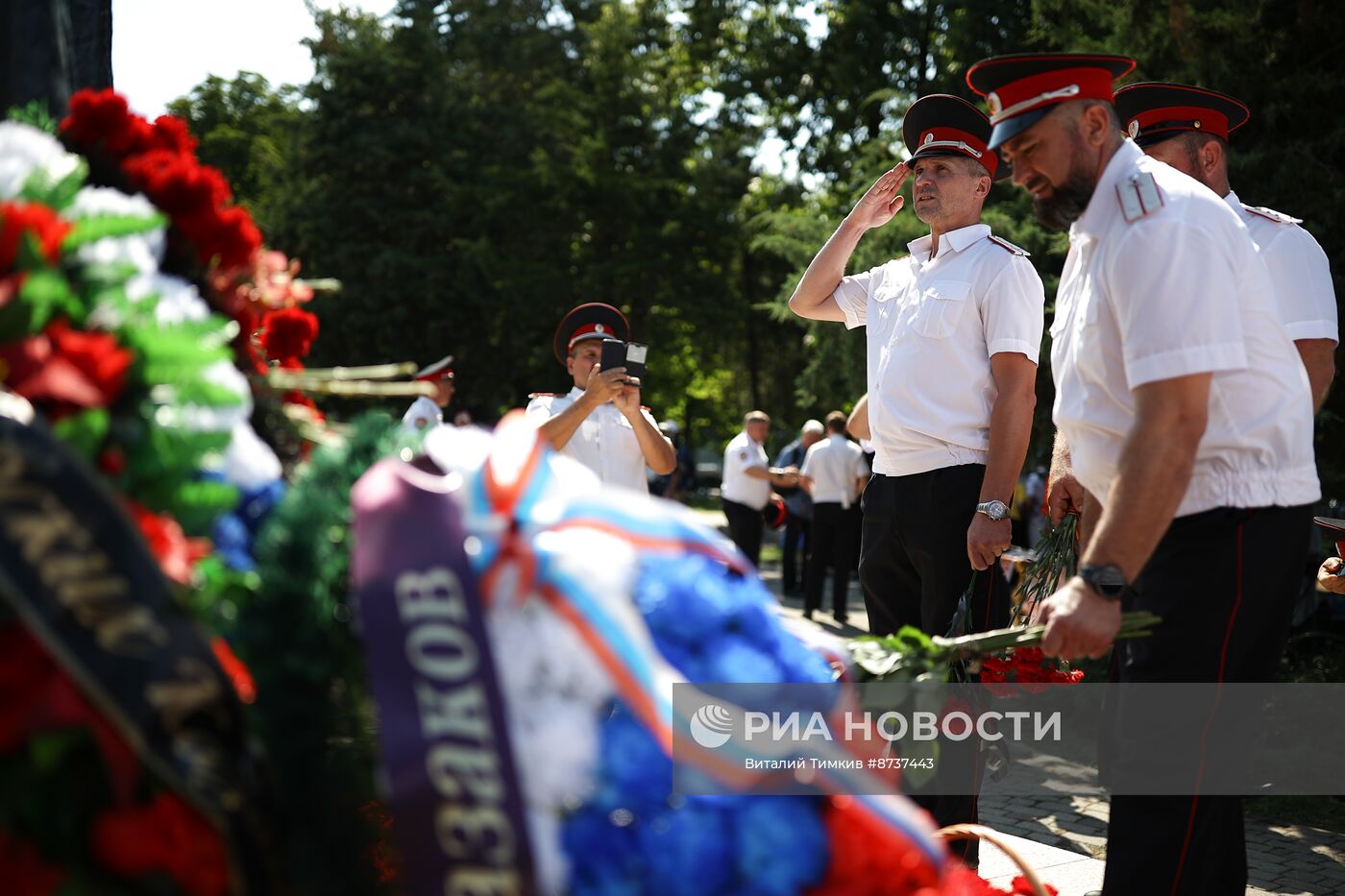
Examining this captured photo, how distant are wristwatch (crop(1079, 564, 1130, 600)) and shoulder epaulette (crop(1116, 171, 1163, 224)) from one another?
2.53 feet

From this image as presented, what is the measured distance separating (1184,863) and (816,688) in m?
1.36

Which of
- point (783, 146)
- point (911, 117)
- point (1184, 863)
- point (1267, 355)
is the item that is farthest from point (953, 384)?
point (783, 146)

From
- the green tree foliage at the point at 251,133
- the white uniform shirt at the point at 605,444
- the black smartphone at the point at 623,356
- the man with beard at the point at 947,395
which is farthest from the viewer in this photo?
the green tree foliage at the point at 251,133

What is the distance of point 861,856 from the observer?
66.8 inches

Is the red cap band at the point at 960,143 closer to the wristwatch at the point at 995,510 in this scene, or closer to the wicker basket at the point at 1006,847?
the wristwatch at the point at 995,510

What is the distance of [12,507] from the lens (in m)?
1.42

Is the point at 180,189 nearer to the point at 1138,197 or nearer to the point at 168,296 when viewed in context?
the point at 168,296

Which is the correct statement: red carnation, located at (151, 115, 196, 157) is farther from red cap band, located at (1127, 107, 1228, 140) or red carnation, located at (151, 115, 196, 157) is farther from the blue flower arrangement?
red cap band, located at (1127, 107, 1228, 140)

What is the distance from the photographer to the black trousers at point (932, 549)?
3.96 m

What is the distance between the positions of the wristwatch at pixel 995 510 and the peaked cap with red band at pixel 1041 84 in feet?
4.28

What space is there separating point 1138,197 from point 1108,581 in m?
0.86

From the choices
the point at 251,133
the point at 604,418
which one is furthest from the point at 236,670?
the point at 251,133

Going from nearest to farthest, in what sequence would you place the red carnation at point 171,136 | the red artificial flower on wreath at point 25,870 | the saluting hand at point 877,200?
the red artificial flower on wreath at point 25,870, the red carnation at point 171,136, the saluting hand at point 877,200

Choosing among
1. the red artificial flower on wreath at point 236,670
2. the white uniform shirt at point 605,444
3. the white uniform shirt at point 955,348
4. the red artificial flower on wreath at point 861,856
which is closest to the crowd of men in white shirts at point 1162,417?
the white uniform shirt at point 955,348
